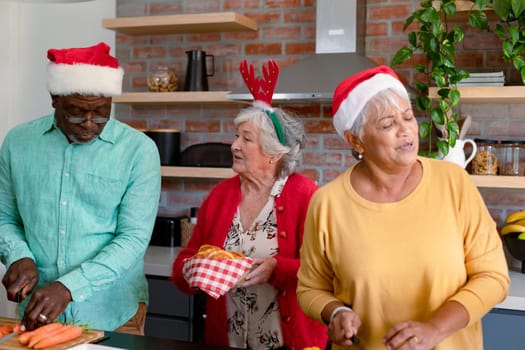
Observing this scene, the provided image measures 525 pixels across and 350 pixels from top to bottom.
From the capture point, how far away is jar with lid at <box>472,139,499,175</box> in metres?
3.35

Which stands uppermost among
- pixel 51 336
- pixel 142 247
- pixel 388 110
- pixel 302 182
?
pixel 388 110

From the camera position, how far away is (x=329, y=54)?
3.55 m

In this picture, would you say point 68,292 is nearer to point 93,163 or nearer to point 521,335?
point 93,163

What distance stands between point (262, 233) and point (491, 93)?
1420 millimetres

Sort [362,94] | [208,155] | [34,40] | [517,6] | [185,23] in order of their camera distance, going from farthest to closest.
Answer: [34,40], [208,155], [185,23], [517,6], [362,94]

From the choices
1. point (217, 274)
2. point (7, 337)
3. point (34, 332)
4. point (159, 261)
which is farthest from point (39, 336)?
point (159, 261)

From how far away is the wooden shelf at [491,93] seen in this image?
3193 mm

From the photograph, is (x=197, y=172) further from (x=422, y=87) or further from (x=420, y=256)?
(x=420, y=256)

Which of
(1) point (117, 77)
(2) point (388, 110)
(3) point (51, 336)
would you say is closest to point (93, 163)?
(1) point (117, 77)

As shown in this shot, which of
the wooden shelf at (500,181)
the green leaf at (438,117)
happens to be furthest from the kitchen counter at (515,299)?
the green leaf at (438,117)

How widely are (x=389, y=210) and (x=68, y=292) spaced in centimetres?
95

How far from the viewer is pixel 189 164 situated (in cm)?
393

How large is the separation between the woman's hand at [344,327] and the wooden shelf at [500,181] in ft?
5.75

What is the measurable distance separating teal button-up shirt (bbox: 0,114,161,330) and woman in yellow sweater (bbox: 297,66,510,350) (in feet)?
2.17
